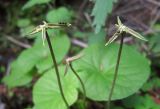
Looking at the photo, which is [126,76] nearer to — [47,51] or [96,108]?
[96,108]

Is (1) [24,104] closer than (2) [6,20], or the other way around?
(1) [24,104]

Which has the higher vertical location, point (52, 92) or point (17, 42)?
point (17, 42)

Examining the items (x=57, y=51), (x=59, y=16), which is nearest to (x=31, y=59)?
(x=57, y=51)

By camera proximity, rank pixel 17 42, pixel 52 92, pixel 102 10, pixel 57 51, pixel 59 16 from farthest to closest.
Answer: pixel 17 42, pixel 59 16, pixel 57 51, pixel 52 92, pixel 102 10

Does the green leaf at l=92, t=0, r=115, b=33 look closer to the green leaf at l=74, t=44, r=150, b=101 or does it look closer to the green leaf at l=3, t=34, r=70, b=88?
the green leaf at l=74, t=44, r=150, b=101

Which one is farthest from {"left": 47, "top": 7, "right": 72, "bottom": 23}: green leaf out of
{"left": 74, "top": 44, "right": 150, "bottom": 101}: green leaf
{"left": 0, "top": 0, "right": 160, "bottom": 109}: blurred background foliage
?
{"left": 74, "top": 44, "right": 150, "bottom": 101}: green leaf

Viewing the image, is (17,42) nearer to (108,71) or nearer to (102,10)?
(108,71)

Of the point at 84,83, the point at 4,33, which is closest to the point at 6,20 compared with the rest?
the point at 4,33
